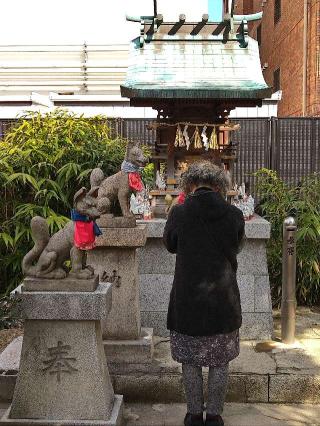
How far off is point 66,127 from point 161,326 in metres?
3.66

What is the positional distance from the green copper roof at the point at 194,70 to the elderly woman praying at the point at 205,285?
232 centimetres

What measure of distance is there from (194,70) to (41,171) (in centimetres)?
269

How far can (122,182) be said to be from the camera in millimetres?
5289

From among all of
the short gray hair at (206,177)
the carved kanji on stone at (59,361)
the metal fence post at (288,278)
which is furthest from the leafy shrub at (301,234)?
the carved kanji on stone at (59,361)

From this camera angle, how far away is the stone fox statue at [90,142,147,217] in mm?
5238

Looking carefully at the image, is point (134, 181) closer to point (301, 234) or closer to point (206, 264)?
point (206, 264)

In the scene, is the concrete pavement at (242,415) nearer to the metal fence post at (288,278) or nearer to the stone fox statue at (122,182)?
the metal fence post at (288,278)

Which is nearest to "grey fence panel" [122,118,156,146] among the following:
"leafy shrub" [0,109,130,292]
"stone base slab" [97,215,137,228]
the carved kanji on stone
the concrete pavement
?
"leafy shrub" [0,109,130,292]

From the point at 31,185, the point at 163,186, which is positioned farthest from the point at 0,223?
the point at 163,186

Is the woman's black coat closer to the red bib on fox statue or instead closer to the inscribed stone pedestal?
the red bib on fox statue

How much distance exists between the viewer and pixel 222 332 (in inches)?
156

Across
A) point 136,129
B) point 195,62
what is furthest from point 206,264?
point 136,129

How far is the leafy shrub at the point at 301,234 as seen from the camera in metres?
7.54

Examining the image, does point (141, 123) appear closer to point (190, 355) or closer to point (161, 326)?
point (161, 326)
